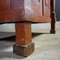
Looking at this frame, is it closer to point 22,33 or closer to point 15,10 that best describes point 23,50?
point 22,33

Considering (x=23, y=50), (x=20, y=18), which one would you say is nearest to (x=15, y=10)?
(x=20, y=18)

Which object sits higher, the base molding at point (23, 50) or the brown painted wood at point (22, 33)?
the brown painted wood at point (22, 33)

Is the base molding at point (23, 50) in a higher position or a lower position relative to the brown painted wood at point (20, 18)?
lower

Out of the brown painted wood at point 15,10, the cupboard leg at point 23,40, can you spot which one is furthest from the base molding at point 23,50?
the brown painted wood at point 15,10

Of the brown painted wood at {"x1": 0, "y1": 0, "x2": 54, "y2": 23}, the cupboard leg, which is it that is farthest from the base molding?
the brown painted wood at {"x1": 0, "y1": 0, "x2": 54, "y2": 23}

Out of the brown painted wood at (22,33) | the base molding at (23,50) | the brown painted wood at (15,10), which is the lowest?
the base molding at (23,50)

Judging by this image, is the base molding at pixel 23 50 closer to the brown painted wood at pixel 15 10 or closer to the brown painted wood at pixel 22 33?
the brown painted wood at pixel 22 33

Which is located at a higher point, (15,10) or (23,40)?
(15,10)

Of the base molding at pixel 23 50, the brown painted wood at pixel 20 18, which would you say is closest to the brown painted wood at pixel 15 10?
the brown painted wood at pixel 20 18

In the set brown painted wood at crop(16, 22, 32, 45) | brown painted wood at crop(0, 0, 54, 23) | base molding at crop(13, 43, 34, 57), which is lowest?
base molding at crop(13, 43, 34, 57)

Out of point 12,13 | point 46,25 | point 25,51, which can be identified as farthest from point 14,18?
point 46,25

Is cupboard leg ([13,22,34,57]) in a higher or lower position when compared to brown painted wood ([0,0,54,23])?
lower

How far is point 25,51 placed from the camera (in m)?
0.67

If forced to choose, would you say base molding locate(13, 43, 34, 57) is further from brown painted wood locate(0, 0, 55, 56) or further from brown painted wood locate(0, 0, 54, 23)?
brown painted wood locate(0, 0, 54, 23)
